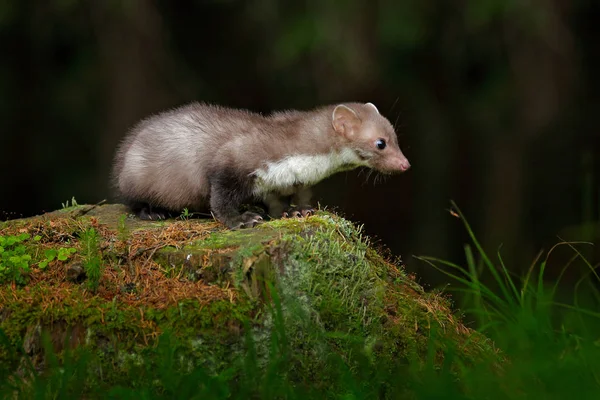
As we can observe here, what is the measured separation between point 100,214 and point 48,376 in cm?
251

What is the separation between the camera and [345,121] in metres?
6.63

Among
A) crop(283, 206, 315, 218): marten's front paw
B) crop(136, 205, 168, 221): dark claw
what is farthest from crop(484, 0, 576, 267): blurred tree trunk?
crop(136, 205, 168, 221): dark claw

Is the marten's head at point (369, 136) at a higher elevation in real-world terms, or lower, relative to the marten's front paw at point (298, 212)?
higher

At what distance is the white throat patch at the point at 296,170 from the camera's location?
648cm

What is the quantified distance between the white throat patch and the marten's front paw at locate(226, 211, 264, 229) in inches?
14.1

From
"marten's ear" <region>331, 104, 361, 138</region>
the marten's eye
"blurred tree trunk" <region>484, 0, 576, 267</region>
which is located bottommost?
"blurred tree trunk" <region>484, 0, 576, 267</region>

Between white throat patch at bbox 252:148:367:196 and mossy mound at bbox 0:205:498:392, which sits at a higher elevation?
white throat patch at bbox 252:148:367:196

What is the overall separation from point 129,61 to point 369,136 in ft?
15.4

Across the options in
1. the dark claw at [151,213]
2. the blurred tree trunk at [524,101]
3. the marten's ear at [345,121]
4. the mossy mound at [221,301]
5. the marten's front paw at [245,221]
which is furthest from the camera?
the blurred tree trunk at [524,101]

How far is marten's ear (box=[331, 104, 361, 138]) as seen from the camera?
21.6 feet

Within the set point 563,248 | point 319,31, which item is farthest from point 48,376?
point 563,248

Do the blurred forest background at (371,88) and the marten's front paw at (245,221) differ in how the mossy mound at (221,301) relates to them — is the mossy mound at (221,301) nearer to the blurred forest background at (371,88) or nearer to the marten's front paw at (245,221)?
the marten's front paw at (245,221)

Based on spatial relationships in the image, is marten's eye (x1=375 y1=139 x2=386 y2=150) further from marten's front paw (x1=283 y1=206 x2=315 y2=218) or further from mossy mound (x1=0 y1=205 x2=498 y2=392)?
mossy mound (x1=0 y1=205 x2=498 y2=392)

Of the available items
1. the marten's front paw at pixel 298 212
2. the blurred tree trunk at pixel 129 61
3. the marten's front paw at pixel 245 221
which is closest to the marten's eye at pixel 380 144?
the marten's front paw at pixel 298 212
